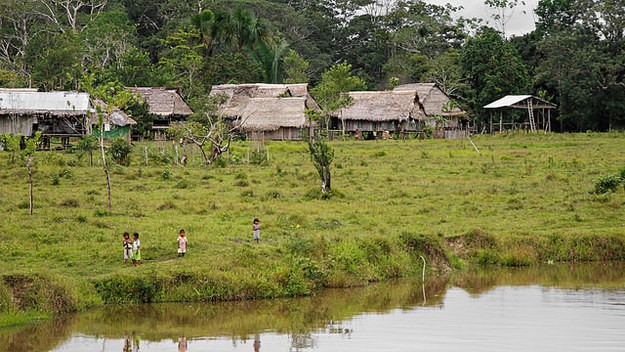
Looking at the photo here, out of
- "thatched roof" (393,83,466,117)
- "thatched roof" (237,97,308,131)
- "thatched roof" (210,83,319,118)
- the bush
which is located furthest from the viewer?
"thatched roof" (393,83,466,117)

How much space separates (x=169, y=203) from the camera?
2297 cm

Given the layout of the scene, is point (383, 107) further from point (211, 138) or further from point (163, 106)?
point (211, 138)

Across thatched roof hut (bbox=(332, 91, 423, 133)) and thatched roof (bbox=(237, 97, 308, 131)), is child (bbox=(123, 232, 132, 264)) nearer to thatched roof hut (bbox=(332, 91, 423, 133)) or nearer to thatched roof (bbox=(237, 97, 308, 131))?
thatched roof (bbox=(237, 97, 308, 131))

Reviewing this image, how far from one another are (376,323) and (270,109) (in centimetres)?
4034

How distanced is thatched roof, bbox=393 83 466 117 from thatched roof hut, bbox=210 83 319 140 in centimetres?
667

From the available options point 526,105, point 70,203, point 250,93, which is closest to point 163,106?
point 250,93

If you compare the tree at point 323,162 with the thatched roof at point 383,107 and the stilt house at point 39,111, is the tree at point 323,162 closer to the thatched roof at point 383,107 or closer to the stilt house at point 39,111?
the stilt house at point 39,111

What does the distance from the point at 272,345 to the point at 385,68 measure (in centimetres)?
6070

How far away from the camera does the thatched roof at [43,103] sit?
43.2 m

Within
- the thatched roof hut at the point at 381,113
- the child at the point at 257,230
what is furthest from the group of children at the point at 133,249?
the thatched roof hut at the point at 381,113

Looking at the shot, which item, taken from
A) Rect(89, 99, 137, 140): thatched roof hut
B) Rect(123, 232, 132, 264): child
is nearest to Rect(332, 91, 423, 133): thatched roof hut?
Rect(89, 99, 137, 140): thatched roof hut

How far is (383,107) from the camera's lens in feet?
182

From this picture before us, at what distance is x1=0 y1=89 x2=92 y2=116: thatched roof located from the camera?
142 ft

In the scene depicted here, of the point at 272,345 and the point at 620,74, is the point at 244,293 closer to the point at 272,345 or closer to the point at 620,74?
the point at 272,345
